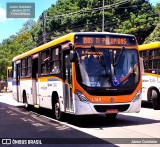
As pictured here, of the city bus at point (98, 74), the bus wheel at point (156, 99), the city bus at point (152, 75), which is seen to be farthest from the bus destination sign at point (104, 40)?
the bus wheel at point (156, 99)

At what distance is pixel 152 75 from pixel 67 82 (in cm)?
682

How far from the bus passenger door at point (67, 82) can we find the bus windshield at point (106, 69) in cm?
61

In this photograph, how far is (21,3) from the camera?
2150cm

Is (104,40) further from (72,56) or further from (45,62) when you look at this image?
(45,62)

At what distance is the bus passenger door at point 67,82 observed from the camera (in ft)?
39.3

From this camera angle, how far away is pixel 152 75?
58.5 feet

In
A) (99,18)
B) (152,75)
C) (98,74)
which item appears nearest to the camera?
(98,74)

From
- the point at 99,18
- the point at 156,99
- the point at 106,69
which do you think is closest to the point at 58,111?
the point at 106,69

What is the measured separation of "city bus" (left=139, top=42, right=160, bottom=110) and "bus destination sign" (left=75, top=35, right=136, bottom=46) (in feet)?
18.1

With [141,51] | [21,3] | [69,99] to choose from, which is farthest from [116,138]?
[21,3]

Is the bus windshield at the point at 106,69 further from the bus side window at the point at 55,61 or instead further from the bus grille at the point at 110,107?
the bus side window at the point at 55,61

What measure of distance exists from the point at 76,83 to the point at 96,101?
0.85 m

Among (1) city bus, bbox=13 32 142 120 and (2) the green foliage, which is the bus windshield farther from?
(2) the green foliage

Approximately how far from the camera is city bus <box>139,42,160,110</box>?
1744 centimetres
